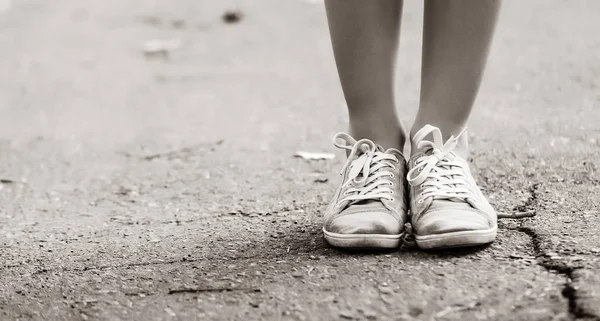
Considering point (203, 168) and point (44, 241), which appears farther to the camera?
point (203, 168)

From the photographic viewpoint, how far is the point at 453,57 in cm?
144

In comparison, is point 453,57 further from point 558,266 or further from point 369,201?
point 558,266

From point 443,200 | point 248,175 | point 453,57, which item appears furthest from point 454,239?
point 248,175

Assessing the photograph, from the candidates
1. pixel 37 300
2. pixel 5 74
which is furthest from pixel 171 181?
pixel 5 74

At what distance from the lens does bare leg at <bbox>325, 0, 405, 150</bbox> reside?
4.72 ft

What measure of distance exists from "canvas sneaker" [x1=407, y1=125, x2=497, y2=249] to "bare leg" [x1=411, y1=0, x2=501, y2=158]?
0.15 ft

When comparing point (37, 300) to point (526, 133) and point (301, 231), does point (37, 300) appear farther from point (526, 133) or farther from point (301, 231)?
point (526, 133)

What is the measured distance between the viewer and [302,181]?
2.01 meters

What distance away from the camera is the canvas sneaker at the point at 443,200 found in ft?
4.38

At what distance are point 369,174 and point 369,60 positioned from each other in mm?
221

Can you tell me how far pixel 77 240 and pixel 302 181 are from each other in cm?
61

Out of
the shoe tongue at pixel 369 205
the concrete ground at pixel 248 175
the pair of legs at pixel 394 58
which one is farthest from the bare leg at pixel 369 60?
the concrete ground at pixel 248 175

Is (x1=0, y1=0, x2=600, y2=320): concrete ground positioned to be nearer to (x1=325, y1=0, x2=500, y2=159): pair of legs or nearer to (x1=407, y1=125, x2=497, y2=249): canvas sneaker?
(x1=407, y1=125, x2=497, y2=249): canvas sneaker

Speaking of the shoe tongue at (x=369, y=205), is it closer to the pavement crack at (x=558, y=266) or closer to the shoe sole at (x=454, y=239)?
the shoe sole at (x=454, y=239)
